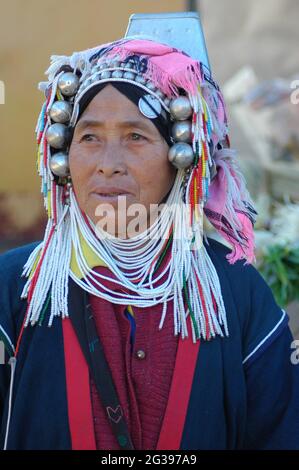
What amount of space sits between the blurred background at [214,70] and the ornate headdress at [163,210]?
315 centimetres

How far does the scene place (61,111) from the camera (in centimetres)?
242

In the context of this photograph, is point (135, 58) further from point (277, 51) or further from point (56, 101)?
point (277, 51)

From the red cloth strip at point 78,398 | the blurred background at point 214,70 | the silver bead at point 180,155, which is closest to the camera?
the red cloth strip at point 78,398

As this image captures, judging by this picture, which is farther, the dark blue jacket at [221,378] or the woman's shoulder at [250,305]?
the woman's shoulder at [250,305]

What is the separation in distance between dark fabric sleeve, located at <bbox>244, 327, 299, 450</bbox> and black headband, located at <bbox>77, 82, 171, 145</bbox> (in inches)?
28.0

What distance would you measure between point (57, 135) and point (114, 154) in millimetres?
219

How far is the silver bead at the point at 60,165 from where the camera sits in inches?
95.3

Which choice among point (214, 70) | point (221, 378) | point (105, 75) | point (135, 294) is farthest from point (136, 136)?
point (214, 70)

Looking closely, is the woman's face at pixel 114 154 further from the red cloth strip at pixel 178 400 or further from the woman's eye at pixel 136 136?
the red cloth strip at pixel 178 400

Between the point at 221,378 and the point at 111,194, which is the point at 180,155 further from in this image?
the point at 221,378

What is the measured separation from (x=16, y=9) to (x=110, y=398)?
4102 mm

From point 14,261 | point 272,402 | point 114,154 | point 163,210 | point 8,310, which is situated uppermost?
point 114,154

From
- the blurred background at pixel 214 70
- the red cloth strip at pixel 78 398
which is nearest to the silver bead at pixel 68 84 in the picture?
the red cloth strip at pixel 78 398
